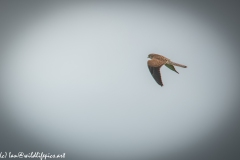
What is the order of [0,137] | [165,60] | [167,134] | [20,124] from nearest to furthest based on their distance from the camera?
[165,60] < [0,137] < [20,124] < [167,134]

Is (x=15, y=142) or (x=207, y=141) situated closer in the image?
(x=15, y=142)

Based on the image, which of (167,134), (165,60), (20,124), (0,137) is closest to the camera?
(165,60)

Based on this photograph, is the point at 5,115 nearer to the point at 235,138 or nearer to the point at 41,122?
the point at 41,122

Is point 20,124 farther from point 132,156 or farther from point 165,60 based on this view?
point 165,60

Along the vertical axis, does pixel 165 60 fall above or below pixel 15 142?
below

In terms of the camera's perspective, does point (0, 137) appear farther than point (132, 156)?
No

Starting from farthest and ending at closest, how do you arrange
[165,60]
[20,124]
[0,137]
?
[20,124]
[0,137]
[165,60]

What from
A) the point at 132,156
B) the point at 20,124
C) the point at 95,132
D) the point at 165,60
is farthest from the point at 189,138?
the point at 165,60

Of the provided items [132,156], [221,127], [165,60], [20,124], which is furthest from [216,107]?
[165,60]

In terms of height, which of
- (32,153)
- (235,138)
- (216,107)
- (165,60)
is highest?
(216,107)
